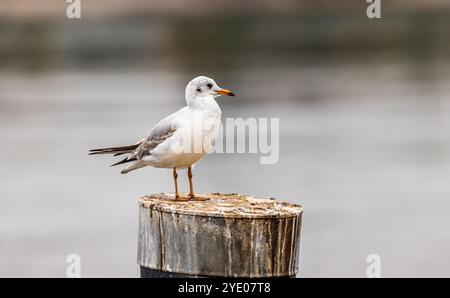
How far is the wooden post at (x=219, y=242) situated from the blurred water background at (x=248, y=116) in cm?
623

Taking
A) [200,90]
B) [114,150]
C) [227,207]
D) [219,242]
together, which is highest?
[200,90]

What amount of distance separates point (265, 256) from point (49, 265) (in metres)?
7.60

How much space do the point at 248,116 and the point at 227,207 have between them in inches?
689

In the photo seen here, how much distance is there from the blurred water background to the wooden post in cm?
623

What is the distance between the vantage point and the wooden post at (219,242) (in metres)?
5.89

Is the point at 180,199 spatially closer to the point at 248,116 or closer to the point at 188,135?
the point at 188,135

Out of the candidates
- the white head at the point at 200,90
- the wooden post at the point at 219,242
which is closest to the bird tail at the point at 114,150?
the white head at the point at 200,90

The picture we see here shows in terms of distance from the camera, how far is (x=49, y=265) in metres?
13.1

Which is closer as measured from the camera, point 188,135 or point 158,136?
point 188,135

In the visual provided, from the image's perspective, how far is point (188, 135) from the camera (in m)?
7.41

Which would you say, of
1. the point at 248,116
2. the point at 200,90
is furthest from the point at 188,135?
the point at 248,116

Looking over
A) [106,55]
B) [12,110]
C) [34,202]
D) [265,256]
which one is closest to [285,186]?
[34,202]

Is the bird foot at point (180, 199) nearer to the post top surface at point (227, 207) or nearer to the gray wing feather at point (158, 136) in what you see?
the post top surface at point (227, 207)

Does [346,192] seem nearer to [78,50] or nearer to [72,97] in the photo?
[72,97]
